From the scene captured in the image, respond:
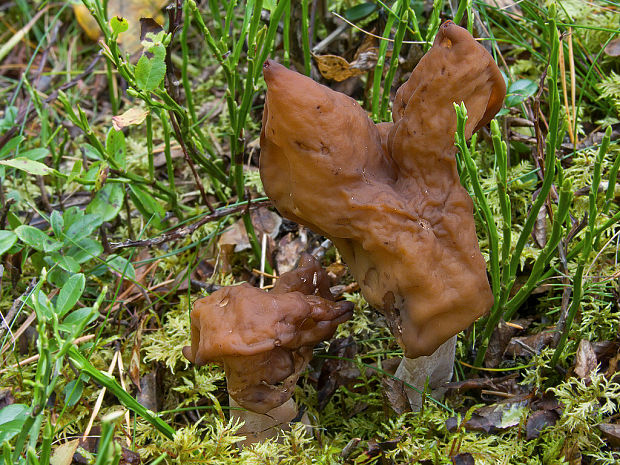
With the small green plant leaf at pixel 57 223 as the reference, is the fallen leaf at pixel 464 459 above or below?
below

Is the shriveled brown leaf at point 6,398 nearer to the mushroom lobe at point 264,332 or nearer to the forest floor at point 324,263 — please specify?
the forest floor at point 324,263

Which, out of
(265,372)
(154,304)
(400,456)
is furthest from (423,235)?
(154,304)

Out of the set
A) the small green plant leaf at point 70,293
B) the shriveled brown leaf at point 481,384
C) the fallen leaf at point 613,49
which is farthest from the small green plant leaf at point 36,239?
the fallen leaf at point 613,49

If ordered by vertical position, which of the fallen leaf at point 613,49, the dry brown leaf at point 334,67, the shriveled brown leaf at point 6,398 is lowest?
the shriveled brown leaf at point 6,398

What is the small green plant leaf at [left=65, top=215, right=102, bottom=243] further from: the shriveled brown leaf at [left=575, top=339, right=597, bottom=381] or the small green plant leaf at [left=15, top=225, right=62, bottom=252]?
the shriveled brown leaf at [left=575, top=339, right=597, bottom=381]

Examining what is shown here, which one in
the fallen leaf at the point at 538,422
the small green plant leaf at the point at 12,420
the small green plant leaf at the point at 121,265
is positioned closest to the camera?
the small green plant leaf at the point at 12,420

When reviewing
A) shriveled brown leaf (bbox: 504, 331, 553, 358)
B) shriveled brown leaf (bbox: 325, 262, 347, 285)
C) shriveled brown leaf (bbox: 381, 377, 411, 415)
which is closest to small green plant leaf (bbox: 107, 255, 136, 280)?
shriveled brown leaf (bbox: 325, 262, 347, 285)

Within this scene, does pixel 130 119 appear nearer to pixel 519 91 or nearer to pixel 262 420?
pixel 262 420
